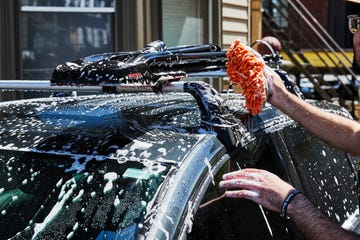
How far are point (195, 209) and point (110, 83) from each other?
1.63 ft

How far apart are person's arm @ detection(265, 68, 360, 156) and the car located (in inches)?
5.7

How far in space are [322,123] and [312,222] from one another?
1.79 feet

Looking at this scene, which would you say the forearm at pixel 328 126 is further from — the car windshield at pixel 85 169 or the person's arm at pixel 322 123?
the car windshield at pixel 85 169

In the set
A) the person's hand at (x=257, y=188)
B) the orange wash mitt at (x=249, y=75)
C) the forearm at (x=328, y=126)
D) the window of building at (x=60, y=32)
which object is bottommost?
the person's hand at (x=257, y=188)

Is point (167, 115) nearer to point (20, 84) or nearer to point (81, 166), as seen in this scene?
point (81, 166)

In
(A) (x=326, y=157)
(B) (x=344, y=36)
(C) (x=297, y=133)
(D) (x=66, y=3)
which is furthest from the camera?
(B) (x=344, y=36)

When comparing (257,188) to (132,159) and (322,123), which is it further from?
(322,123)

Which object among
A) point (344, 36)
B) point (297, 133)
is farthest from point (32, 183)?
point (344, 36)

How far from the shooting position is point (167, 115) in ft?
7.50

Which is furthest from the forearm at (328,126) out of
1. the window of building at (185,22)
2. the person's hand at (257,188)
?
the window of building at (185,22)

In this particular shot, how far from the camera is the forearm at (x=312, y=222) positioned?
6.64ft

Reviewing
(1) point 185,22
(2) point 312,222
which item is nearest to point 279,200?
(2) point 312,222

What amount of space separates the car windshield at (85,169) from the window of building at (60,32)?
3.97 meters

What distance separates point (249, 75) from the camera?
83.7 inches
